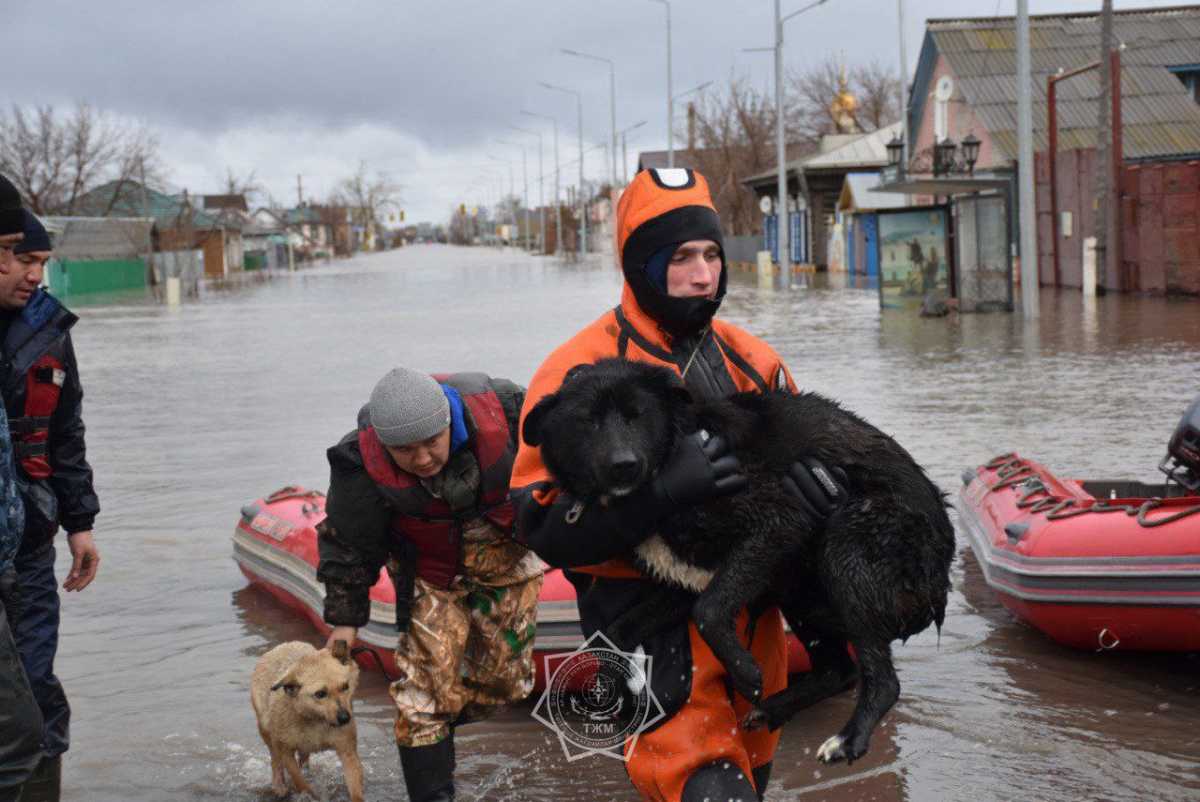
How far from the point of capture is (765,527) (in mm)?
Result: 3260

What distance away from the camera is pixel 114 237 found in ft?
216

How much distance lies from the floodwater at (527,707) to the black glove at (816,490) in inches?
97.0

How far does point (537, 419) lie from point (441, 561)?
5.55ft

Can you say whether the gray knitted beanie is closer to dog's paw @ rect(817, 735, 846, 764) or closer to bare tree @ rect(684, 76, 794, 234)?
dog's paw @ rect(817, 735, 846, 764)

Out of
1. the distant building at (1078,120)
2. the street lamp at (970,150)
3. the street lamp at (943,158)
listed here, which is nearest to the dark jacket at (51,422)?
the distant building at (1078,120)

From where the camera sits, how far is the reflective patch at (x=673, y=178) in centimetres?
363

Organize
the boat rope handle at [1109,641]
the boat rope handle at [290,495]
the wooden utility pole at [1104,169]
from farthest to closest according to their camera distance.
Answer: the wooden utility pole at [1104,169] < the boat rope handle at [290,495] < the boat rope handle at [1109,641]

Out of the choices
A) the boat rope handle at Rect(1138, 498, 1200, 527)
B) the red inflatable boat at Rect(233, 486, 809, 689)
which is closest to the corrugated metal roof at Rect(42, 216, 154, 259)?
the red inflatable boat at Rect(233, 486, 809, 689)

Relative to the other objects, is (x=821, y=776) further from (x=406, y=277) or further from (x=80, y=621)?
(x=406, y=277)

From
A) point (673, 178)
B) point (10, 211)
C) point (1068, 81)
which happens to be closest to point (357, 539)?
point (10, 211)

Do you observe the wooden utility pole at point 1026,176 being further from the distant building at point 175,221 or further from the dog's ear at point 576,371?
the distant building at point 175,221

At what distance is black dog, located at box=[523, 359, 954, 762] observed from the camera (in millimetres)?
3215

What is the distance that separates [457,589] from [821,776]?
1.69 meters

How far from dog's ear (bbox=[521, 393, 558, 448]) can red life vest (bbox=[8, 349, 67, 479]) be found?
7.12ft
